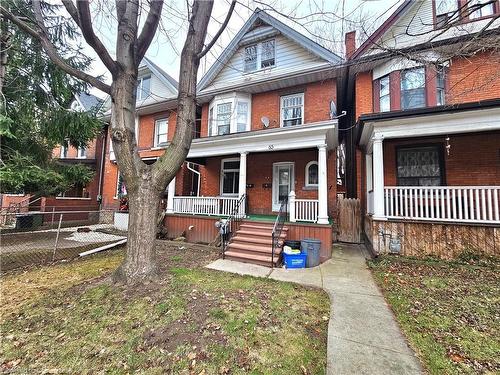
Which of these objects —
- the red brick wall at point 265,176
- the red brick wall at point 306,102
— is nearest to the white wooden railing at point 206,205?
the red brick wall at point 265,176

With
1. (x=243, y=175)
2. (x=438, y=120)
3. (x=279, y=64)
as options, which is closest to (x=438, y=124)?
(x=438, y=120)

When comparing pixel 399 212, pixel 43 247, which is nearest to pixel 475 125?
pixel 399 212

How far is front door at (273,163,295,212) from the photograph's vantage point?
1133 centimetres

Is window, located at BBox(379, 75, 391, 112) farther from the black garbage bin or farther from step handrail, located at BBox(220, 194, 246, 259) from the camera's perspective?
step handrail, located at BBox(220, 194, 246, 259)

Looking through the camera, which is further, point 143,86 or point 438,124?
point 143,86

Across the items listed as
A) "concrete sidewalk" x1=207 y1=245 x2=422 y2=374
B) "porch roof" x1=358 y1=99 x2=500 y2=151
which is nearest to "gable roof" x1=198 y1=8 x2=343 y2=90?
"porch roof" x1=358 y1=99 x2=500 y2=151

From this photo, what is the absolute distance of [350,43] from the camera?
1122 cm

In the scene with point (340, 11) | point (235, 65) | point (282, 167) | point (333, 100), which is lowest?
point (282, 167)

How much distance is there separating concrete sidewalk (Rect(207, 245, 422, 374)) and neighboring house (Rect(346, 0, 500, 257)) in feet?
7.72

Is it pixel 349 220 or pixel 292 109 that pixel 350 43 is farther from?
pixel 349 220

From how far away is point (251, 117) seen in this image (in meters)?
12.3

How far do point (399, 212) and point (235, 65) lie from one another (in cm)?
1057

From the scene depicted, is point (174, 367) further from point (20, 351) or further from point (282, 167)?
point (282, 167)

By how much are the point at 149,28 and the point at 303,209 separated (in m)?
6.89
